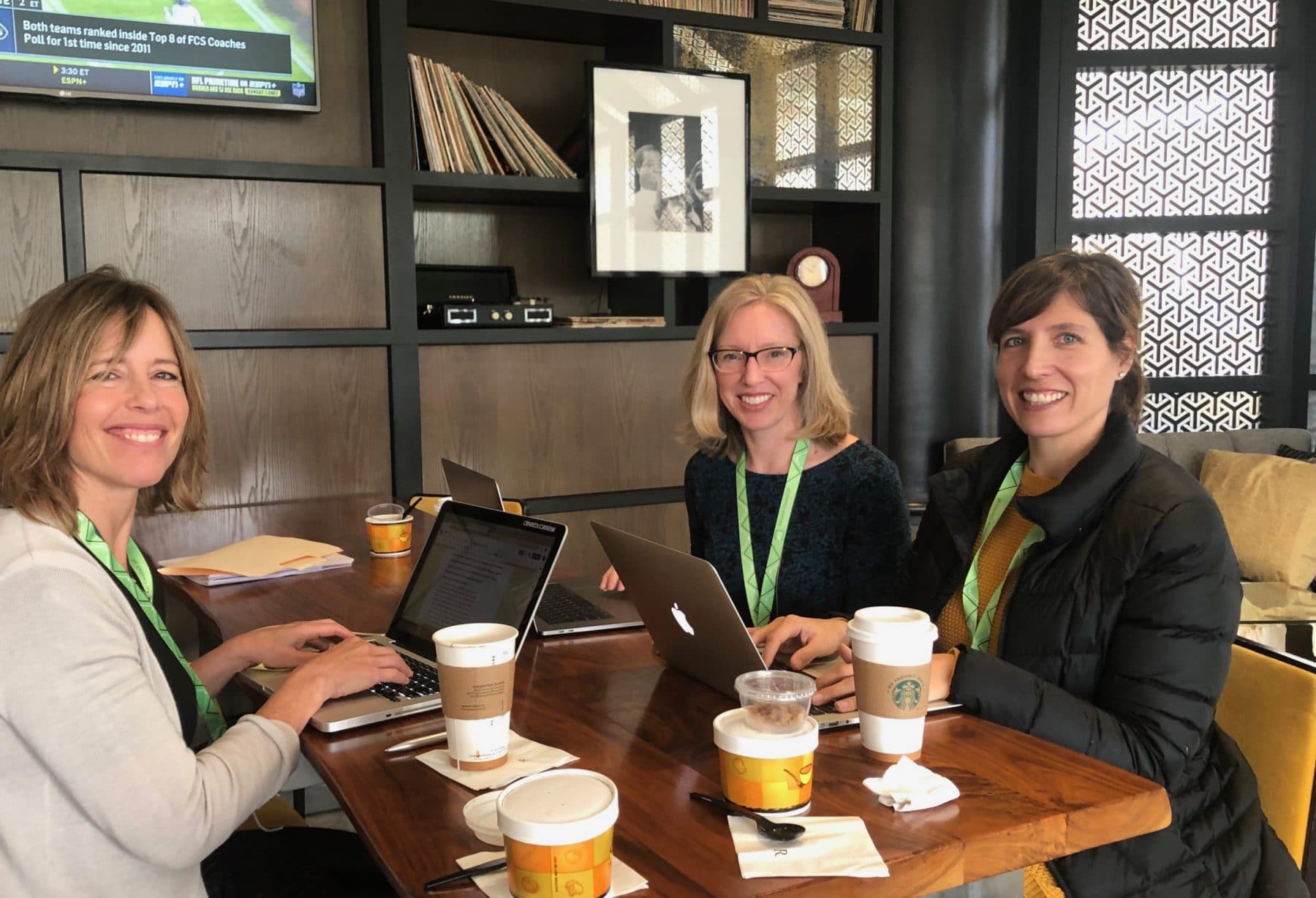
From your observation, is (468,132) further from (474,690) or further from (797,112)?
(474,690)

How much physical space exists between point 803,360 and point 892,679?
1037mm

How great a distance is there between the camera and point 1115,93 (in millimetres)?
4055

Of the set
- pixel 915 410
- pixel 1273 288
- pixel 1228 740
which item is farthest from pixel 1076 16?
pixel 1228 740

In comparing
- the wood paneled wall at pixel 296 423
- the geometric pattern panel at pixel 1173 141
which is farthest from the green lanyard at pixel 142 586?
the geometric pattern panel at pixel 1173 141

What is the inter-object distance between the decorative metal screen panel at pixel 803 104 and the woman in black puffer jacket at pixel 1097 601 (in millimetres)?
2096

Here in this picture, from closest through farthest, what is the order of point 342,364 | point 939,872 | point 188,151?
1. point 939,872
2. point 188,151
3. point 342,364

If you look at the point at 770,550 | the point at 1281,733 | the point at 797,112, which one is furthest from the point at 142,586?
the point at 797,112

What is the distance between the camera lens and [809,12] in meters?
3.61

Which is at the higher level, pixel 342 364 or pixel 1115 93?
pixel 1115 93

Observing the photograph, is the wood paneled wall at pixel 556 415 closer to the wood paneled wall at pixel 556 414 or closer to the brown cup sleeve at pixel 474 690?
the wood paneled wall at pixel 556 414

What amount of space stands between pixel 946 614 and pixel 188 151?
2.46 meters

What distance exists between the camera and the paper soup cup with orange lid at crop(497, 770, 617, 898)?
80 centimetres

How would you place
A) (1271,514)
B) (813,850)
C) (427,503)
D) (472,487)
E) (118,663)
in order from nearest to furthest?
1. (813,850)
2. (118,663)
3. (472,487)
4. (427,503)
5. (1271,514)

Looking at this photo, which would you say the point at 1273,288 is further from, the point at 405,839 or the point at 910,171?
the point at 405,839
